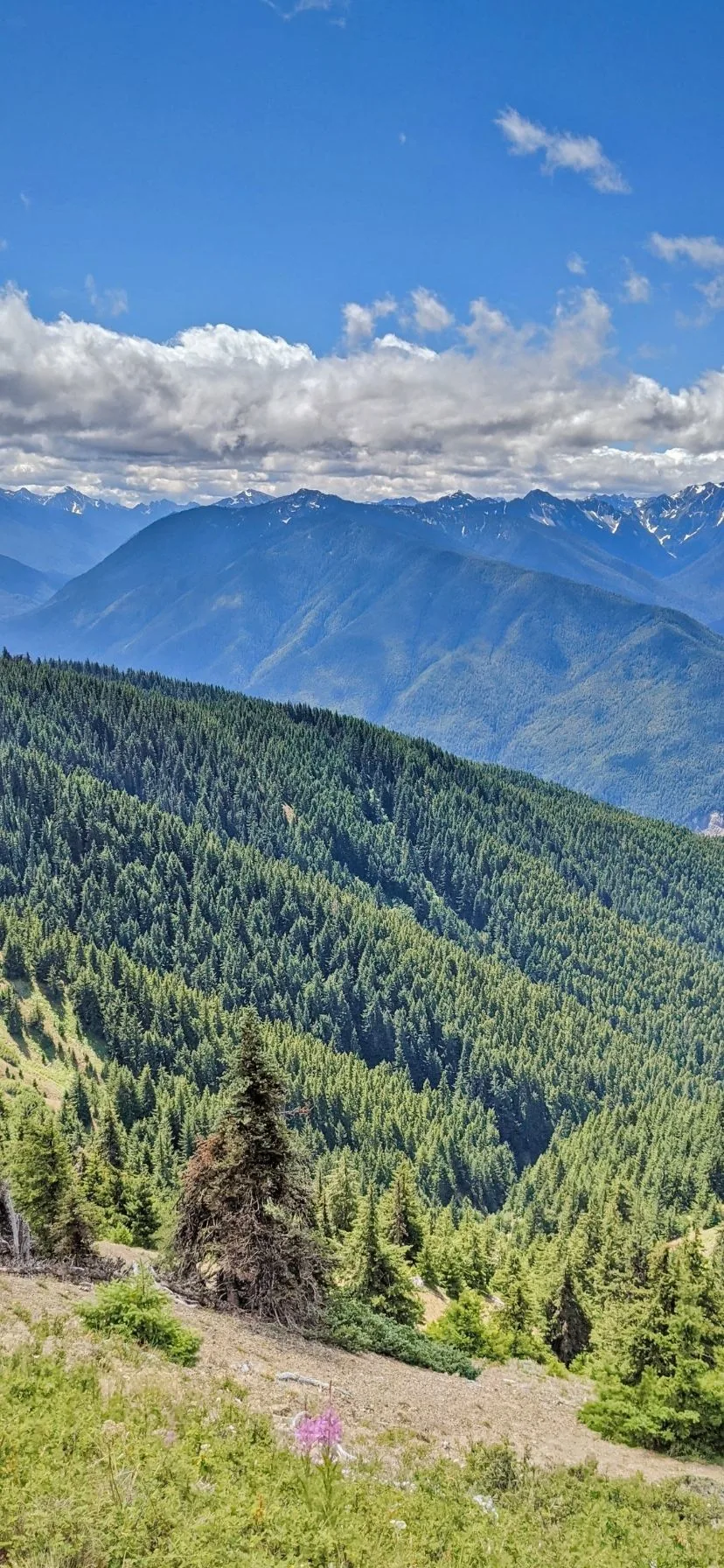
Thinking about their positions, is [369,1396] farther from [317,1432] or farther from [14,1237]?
[14,1237]

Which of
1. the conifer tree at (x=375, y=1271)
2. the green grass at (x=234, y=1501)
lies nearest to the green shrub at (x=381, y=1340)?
the conifer tree at (x=375, y=1271)

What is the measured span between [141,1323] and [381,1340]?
16.5 meters

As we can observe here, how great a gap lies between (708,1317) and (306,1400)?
2322cm

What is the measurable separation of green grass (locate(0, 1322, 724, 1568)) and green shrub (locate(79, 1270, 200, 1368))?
1812mm

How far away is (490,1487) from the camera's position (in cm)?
2416

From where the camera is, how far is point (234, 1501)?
58.4 feet

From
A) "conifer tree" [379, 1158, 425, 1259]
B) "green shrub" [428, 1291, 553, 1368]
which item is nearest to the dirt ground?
"green shrub" [428, 1291, 553, 1368]

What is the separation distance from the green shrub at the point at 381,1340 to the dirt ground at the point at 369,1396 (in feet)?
2.50

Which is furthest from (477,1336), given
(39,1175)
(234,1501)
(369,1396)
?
(234,1501)

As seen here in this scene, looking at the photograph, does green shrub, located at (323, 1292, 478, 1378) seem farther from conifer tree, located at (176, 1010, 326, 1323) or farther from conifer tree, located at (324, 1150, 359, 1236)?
conifer tree, located at (324, 1150, 359, 1236)

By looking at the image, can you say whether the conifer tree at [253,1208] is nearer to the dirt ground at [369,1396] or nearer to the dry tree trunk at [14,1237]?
the dirt ground at [369,1396]

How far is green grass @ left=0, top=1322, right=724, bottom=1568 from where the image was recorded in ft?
50.4

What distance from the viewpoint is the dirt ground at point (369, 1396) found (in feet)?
84.2

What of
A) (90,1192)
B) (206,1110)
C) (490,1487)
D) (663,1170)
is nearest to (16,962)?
(206,1110)
